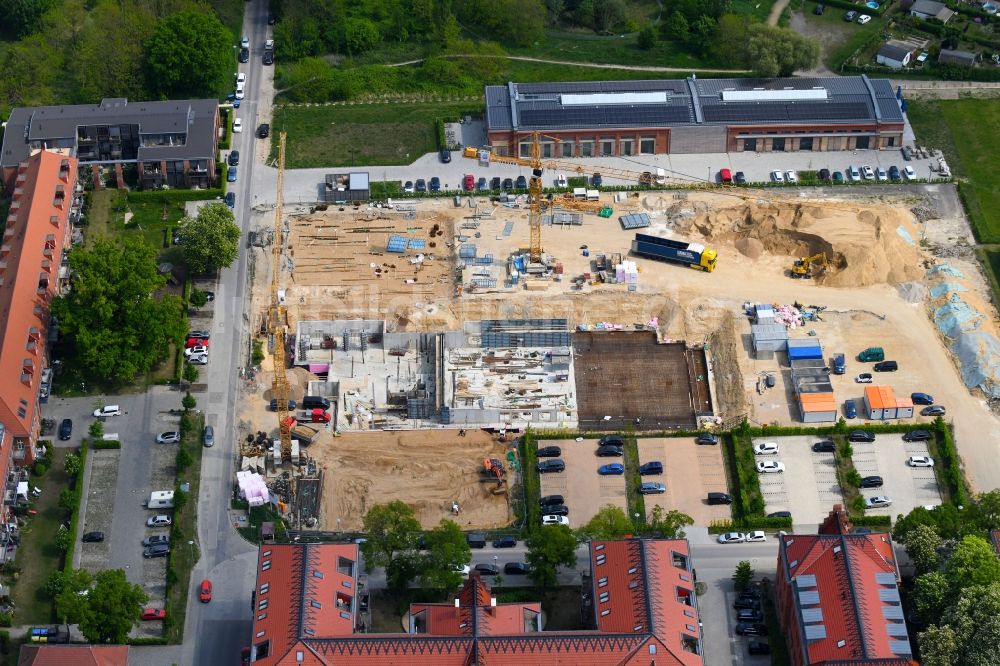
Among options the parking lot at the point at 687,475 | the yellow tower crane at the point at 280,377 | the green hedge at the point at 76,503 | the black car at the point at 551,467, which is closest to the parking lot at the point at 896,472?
the parking lot at the point at 687,475

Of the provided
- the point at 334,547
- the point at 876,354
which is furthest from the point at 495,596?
the point at 876,354

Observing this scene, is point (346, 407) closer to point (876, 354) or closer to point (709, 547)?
point (709, 547)

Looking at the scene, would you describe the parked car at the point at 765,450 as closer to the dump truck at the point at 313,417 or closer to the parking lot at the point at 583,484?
the parking lot at the point at 583,484

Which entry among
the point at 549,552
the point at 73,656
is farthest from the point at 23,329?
the point at 549,552

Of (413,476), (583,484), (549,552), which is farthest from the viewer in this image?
(413,476)

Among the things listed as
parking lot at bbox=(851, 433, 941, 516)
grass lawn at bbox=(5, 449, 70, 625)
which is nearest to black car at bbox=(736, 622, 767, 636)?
parking lot at bbox=(851, 433, 941, 516)

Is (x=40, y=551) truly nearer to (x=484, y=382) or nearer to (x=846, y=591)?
(x=484, y=382)
